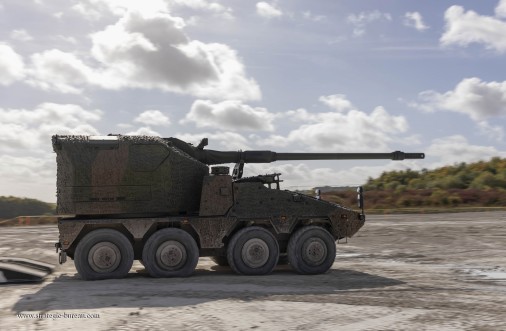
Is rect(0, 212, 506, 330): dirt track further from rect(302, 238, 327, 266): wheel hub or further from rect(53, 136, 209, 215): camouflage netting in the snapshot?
rect(53, 136, 209, 215): camouflage netting

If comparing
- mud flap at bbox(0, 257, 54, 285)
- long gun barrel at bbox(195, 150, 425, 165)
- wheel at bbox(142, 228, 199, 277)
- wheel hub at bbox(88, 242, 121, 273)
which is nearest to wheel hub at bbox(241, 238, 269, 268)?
wheel at bbox(142, 228, 199, 277)

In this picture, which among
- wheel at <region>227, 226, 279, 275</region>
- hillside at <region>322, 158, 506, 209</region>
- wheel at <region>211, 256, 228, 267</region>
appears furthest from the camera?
hillside at <region>322, 158, 506, 209</region>

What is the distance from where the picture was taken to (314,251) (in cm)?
1268

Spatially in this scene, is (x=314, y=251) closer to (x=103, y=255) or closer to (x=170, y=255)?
(x=170, y=255)

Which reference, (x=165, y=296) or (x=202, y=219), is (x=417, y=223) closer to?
(x=202, y=219)

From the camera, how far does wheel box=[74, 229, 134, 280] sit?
11734 millimetres

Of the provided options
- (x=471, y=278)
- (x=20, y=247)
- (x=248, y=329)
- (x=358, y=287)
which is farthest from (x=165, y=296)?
(x=20, y=247)

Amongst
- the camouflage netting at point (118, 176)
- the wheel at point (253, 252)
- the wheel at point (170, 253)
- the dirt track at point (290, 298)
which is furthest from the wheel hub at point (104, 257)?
the wheel at point (253, 252)

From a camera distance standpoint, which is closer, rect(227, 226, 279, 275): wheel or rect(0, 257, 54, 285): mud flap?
rect(0, 257, 54, 285): mud flap

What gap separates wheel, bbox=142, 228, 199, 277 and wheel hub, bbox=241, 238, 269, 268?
104 cm

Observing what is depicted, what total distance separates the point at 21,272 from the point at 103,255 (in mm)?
1727

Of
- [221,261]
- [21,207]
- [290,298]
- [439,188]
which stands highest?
[439,188]

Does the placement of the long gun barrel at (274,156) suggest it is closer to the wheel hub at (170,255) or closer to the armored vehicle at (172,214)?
the armored vehicle at (172,214)

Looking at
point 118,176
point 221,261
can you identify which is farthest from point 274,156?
point 118,176
